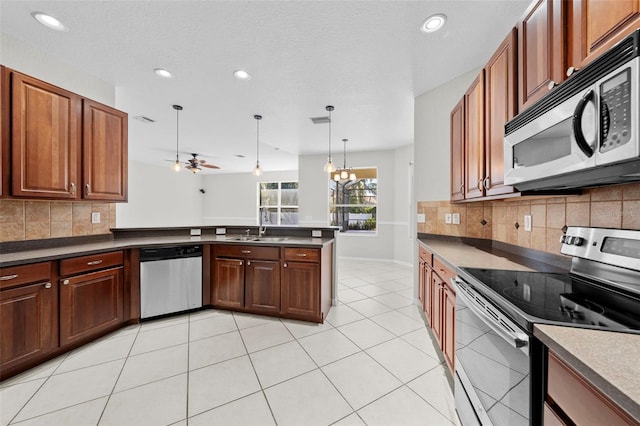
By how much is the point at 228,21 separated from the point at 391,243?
5.30 meters

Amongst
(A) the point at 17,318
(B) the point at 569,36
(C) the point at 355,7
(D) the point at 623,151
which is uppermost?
(C) the point at 355,7

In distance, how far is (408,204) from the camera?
559 cm

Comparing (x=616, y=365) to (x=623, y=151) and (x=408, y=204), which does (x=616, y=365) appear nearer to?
(x=623, y=151)

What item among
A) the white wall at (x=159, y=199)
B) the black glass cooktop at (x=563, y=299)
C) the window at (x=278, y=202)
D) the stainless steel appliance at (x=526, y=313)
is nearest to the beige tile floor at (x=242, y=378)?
the stainless steel appliance at (x=526, y=313)

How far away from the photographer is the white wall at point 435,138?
9.52 ft

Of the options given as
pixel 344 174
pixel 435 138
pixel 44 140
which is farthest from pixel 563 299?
pixel 344 174

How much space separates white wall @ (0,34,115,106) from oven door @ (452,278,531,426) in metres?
3.99

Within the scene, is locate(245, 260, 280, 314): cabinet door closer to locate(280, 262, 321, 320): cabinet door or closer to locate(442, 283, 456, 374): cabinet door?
locate(280, 262, 321, 320): cabinet door

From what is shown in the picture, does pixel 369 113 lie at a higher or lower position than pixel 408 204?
higher

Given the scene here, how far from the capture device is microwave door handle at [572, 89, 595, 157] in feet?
2.90

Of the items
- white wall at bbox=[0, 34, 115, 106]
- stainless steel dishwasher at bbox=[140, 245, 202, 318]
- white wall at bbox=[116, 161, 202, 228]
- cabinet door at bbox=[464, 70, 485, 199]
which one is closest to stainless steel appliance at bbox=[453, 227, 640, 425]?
cabinet door at bbox=[464, 70, 485, 199]

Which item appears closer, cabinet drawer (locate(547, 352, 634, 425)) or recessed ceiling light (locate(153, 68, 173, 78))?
cabinet drawer (locate(547, 352, 634, 425))

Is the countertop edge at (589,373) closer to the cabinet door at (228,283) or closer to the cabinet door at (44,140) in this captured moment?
the cabinet door at (228,283)

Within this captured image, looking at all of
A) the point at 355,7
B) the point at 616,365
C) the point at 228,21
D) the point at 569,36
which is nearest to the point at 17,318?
the point at 228,21
